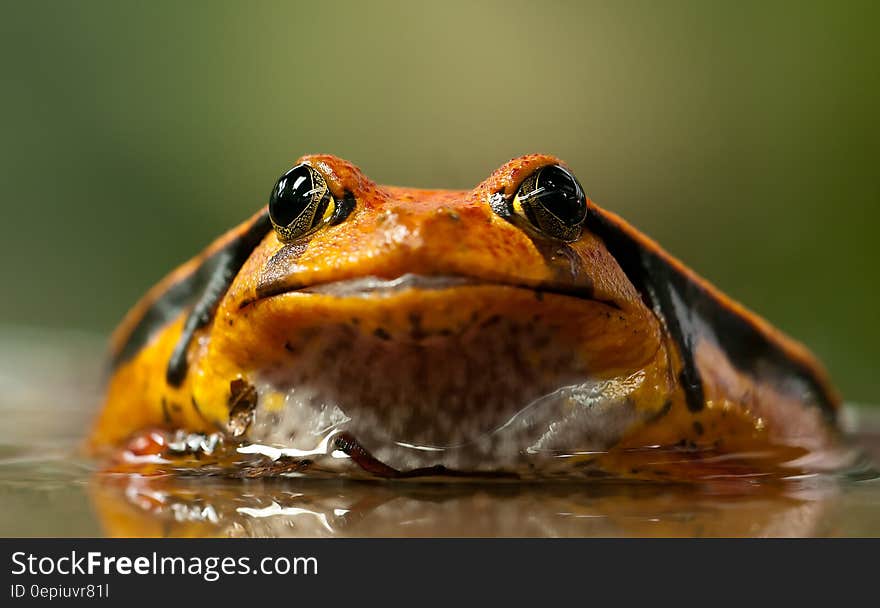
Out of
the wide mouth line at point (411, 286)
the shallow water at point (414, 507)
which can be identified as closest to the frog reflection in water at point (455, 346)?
the wide mouth line at point (411, 286)

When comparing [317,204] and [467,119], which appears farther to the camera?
[467,119]

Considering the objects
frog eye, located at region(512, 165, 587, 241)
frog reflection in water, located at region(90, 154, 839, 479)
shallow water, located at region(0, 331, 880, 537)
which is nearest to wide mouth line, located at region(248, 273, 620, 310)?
frog reflection in water, located at region(90, 154, 839, 479)

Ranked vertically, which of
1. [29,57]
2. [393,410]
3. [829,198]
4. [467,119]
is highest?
[29,57]

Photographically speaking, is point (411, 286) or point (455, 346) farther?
point (455, 346)

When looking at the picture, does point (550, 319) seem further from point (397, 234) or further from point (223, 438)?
point (223, 438)

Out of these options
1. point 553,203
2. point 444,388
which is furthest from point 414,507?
point 553,203

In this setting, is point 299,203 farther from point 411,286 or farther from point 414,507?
point 414,507

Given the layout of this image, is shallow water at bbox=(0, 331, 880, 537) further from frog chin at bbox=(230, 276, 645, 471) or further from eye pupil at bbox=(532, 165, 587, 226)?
eye pupil at bbox=(532, 165, 587, 226)

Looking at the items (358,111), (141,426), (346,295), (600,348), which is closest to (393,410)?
(346,295)
